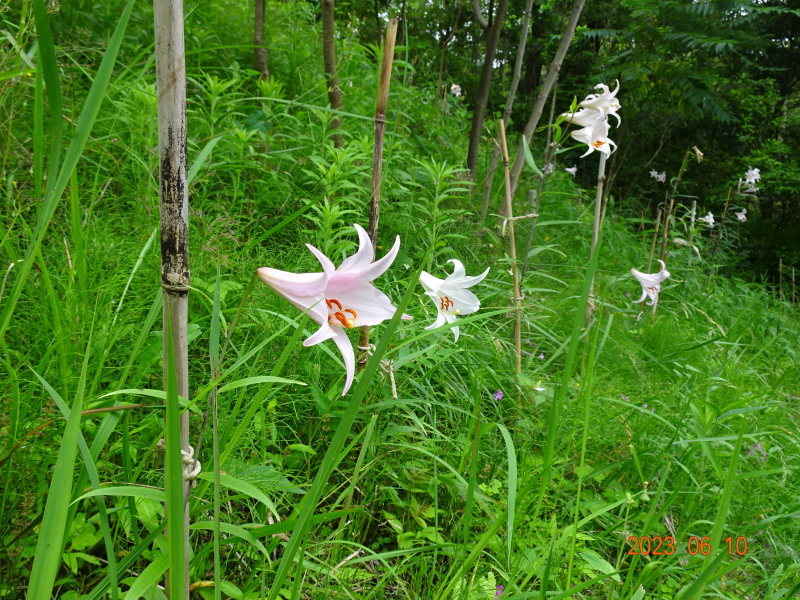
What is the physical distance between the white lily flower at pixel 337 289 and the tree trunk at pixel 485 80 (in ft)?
9.45

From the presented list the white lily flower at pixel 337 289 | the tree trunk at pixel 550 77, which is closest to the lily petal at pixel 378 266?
the white lily flower at pixel 337 289

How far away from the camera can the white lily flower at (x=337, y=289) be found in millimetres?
802

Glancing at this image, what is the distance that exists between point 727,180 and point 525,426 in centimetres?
781

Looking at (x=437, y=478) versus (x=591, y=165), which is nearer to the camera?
(x=437, y=478)

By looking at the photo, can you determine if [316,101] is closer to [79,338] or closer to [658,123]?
[79,338]

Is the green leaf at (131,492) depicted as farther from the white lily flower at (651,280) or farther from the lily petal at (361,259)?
the white lily flower at (651,280)

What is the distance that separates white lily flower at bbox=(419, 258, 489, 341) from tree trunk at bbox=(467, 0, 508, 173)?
2262mm

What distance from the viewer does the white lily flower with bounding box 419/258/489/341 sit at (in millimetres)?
1523

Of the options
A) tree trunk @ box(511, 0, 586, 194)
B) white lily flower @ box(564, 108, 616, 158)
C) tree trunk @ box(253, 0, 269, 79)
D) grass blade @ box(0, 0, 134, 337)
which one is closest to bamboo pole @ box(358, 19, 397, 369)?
grass blade @ box(0, 0, 134, 337)

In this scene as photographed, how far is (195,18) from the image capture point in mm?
3725

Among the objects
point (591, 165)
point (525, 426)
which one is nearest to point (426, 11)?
point (591, 165)

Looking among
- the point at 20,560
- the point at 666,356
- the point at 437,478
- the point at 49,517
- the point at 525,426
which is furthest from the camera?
the point at 666,356

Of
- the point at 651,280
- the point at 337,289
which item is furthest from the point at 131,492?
the point at 651,280

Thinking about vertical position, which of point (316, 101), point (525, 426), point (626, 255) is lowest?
point (626, 255)
